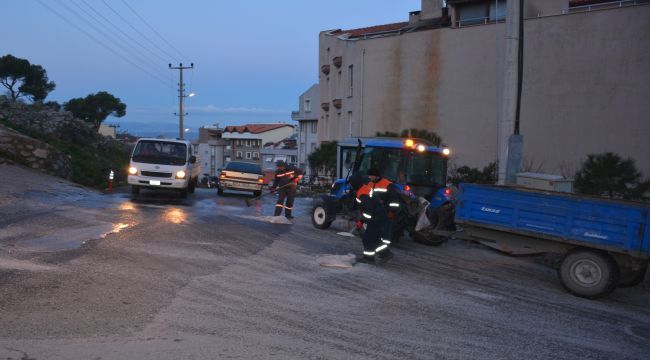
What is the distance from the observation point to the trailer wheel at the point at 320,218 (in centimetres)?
1531

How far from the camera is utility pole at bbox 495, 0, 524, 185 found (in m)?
14.7

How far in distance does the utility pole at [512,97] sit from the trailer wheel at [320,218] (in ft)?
13.9

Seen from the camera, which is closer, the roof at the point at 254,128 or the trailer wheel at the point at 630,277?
the trailer wheel at the point at 630,277

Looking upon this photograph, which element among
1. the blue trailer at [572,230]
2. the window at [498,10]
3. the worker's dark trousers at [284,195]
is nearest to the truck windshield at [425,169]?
the blue trailer at [572,230]

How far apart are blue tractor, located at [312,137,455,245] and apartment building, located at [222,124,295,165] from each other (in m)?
84.0

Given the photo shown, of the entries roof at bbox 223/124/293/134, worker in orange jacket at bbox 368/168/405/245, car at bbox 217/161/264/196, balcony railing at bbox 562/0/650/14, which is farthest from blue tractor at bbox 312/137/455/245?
roof at bbox 223/124/293/134

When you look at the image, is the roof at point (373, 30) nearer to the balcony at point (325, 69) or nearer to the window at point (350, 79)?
the balcony at point (325, 69)

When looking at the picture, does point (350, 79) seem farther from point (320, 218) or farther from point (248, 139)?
point (248, 139)

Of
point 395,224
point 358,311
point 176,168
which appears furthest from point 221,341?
point 176,168

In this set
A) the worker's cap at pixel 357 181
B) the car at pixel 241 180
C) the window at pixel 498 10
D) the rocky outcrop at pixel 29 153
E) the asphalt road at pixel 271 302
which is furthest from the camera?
the window at pixel 498 10

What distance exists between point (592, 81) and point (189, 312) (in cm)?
2513

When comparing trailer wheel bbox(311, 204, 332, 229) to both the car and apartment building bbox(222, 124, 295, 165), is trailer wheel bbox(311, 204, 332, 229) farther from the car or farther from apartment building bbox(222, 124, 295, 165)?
apartment building bbox(222, 124, 295, 165)

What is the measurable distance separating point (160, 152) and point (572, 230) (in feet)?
51.4

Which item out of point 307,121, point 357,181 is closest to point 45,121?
point 357,181
